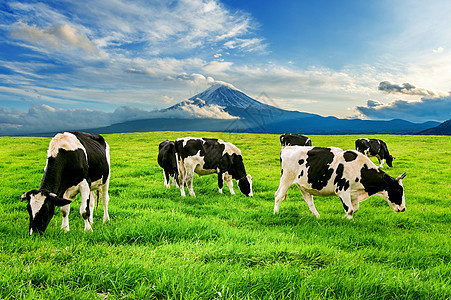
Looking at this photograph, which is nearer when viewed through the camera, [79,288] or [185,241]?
[79,288]

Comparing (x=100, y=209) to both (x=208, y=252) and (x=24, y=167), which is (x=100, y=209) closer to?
(x=208, y=252)

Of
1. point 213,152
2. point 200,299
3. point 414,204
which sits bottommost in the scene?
point 414,204

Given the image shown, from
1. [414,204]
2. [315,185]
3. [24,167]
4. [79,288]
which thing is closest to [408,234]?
[315,185]

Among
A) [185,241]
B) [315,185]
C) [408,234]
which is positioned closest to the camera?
[185,241]

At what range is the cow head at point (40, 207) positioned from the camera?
187 inches

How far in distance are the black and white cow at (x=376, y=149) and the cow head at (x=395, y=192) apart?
12612 mm

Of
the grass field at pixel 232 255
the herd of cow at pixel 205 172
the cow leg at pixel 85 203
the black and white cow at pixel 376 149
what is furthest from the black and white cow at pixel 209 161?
the black and white cow at pixel 376 149

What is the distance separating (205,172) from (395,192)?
23.9ft

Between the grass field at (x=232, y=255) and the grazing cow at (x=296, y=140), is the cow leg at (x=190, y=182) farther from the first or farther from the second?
the grazing cow at (x=296, y=140)

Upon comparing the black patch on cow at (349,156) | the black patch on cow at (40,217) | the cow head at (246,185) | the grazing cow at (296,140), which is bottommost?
the cow head at (246,185)

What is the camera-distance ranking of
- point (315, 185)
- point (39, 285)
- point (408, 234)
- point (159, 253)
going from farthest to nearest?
point (315, 185) → point (408, 234) → point (159, 253) → point (39, 285)

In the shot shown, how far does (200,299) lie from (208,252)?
4.78ft

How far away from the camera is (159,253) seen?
4164mm

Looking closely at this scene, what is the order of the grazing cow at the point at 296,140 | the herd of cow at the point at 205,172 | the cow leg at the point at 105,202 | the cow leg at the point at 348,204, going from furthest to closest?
the grazing cow at the point at 296,140
the cow leg at the point at 348,204
the cow leg at the point at 105,202
the herd of cow at the point at 205,172
